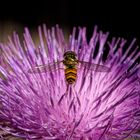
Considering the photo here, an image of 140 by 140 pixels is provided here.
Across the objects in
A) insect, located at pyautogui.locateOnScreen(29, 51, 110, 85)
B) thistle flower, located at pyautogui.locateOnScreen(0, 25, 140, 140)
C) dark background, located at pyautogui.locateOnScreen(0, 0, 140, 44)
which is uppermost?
dark background, located at pyautogui.locateOnScreen(0, 0, 140, 44)

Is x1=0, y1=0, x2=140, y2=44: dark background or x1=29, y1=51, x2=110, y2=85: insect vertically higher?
x1=0, y1=0, x2=140, y2=44: dark background

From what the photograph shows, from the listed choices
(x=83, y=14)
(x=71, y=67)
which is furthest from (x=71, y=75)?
(x=83, y=14)

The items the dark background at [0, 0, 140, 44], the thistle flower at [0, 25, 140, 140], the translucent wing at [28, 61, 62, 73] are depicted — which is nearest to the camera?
the thistle flower at [0, 25, 140, 140]

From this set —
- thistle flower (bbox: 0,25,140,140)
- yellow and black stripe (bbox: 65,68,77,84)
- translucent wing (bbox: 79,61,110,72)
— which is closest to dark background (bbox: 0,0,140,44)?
thistle flower (bbox: 0,25,140,140)

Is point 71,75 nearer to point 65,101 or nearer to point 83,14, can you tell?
point 65,101

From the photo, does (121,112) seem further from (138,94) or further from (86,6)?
(86,6)

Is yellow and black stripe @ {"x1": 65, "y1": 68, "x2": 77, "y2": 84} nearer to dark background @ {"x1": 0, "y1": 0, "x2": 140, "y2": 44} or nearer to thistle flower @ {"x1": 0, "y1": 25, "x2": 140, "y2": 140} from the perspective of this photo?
thistle flower @ {"x1": 0, "y1": 25, "x2": 140, "y2": 140}

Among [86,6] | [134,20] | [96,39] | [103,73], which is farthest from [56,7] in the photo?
[103,73]

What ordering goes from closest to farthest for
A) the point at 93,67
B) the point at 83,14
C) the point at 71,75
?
1. the point at 71,75
2. the point at 93,67
3. the point at 83,14
